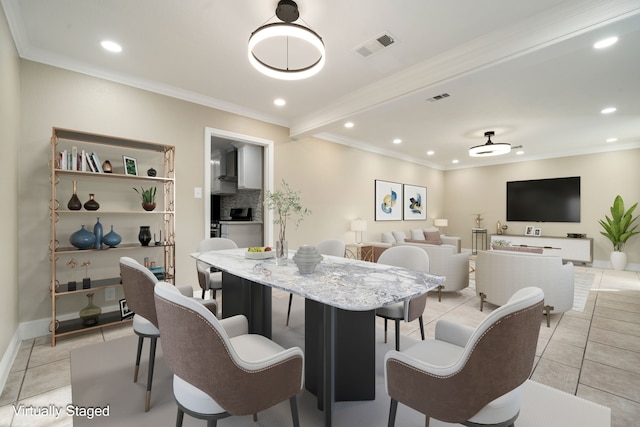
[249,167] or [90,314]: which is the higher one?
[249,167]

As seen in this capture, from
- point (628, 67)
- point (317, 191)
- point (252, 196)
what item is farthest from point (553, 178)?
point (252, 196)

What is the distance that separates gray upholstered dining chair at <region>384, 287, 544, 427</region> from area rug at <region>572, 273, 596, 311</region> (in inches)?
145

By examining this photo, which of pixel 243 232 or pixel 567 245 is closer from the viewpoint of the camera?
pixel 243 232

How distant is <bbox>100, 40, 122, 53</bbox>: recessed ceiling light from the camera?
261 centimetres

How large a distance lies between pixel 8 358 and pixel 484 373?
322 cm

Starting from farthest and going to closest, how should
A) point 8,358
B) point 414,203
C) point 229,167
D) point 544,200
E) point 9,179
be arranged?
point 414,203 < point 544,200 < point 229,167 < point 9,179 < point 8,358

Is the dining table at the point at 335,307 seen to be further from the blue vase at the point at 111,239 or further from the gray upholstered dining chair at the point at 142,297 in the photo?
the blue vase at the point at 111,239

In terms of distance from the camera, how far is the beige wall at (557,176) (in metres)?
6.17

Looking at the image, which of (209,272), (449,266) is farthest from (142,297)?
(449,266)

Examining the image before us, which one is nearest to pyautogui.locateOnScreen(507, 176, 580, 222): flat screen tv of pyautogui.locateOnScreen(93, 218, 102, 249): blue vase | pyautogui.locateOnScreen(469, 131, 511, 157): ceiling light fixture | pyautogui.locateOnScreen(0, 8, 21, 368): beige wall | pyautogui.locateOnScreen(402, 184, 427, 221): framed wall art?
pyautogui.locateOnScreen(402, 184, 427, 221): framed wall art

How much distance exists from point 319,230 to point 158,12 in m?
3.94

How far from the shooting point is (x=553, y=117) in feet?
14.9

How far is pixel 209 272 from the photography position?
296cm

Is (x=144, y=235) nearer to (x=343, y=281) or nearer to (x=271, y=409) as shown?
(x=271, y=409)
